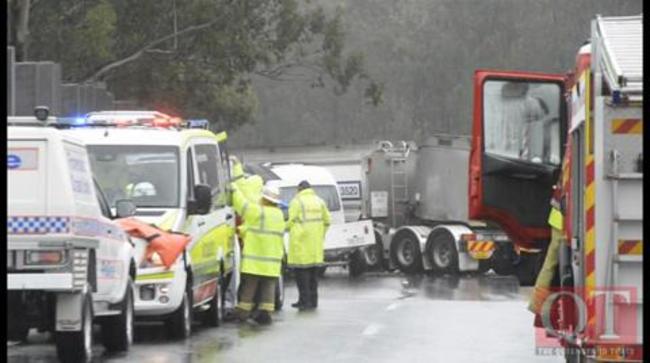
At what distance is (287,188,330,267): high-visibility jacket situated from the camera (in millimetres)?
22047

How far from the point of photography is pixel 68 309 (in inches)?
518

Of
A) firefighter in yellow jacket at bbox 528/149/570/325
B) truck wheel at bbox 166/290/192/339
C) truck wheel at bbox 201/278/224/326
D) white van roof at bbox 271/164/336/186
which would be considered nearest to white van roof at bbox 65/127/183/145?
truck wheel at bbox 166/290/192/339

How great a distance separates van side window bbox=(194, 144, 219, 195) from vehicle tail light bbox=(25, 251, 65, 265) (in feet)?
17.1

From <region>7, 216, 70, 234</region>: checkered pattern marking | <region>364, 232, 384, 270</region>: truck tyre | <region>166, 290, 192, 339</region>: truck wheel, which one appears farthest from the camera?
<region>364, 232, 384, 270</region>: truck tyre

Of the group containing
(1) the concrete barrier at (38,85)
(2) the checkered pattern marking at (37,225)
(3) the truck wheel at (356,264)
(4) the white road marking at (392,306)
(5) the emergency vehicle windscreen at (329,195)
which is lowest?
(3) the truck wheel at (356,264)

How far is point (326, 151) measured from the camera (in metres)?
40.2

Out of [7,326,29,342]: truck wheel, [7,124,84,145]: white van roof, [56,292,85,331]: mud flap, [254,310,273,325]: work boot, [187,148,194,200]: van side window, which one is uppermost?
[7,124,84,145]: white van roof

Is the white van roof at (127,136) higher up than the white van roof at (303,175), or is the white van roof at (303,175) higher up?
the white van roof at (127,136)

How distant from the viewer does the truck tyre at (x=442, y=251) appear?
111 feet

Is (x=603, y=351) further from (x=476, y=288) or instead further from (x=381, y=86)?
(x=381, y=86)

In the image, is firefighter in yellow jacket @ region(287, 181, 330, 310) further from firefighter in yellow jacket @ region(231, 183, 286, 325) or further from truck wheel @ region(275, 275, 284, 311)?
firefighter in yellow jacket @ region(231, 183, 286, 325)

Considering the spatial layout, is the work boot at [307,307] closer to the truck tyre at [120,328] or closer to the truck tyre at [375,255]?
the truck tyre at [120,328]

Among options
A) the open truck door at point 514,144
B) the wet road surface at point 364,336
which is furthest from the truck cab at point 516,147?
the wet road surface at point 364,336

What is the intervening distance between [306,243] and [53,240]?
373 inches
